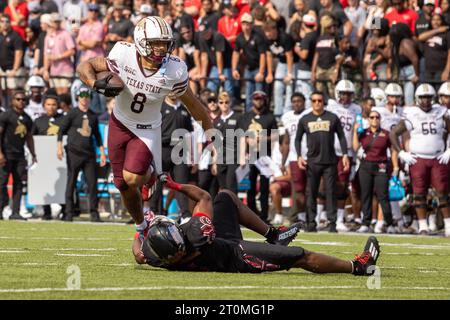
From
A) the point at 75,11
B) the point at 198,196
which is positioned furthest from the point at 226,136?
the point at 198,196

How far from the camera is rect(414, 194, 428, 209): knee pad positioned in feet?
56.7

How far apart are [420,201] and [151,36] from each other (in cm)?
776

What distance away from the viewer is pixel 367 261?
9453 millimetres

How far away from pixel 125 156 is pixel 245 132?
6.97 metres

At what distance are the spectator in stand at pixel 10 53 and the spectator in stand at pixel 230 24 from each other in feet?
12.8

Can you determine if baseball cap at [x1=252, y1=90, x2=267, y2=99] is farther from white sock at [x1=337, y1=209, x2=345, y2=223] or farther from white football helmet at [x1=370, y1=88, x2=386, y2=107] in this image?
white sock at [x1=337, y1=209, x2=345, y2=223]

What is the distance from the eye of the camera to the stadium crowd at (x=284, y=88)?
18.0 m

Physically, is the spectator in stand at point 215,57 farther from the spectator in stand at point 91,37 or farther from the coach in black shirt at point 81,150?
the coach in black shirt at point 81,150

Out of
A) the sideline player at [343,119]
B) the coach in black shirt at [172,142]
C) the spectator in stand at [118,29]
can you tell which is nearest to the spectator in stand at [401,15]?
the sideline player at [343,119]

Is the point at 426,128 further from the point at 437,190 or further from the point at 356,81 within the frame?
the point at 356,81

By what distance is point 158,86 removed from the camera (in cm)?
1103

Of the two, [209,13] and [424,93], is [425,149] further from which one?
[209,13]

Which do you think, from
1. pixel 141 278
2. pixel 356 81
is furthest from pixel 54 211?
pixel 141 278
